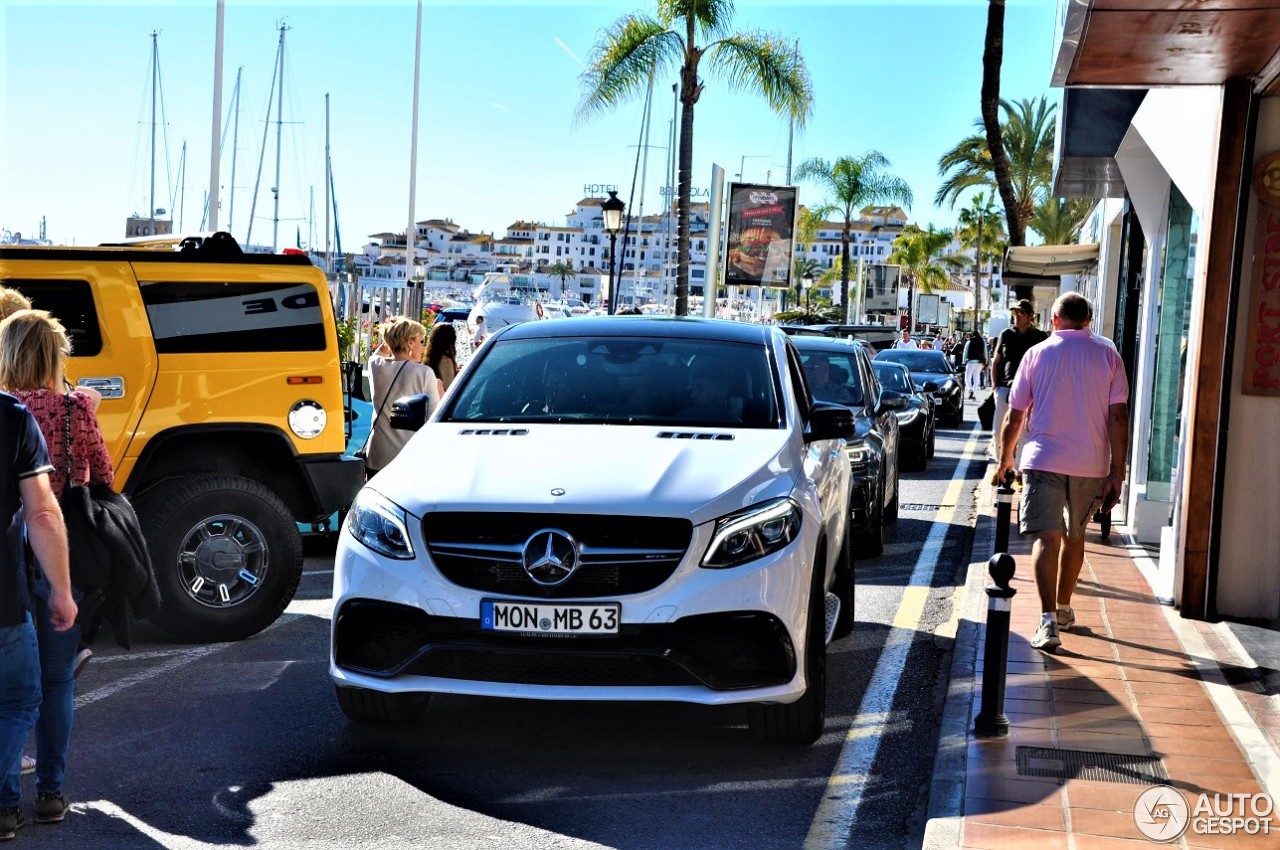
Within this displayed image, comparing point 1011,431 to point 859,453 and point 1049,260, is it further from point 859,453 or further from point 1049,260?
point 1049,260

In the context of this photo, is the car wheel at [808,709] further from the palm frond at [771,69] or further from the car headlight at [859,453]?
the palm frond at [771,69]

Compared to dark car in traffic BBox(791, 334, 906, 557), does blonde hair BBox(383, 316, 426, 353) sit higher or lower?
higher

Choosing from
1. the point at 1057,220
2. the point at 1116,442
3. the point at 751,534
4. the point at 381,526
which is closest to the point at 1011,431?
the point at 1116,442

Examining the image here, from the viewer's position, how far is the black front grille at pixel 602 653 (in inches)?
210

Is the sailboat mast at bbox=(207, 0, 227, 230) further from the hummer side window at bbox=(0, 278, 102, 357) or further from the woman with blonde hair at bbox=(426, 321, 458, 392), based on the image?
the hummer side window at bbox=(0, 278, 102, 357)

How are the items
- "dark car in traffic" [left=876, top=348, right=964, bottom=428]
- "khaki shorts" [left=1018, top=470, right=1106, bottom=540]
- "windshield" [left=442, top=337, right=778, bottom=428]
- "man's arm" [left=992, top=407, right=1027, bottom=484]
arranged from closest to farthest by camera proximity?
"windshield" [left=442, top=337, right=778, bottom=428] → "khaki shorts" [left=1018, top=470, right=1106, bottom=540] → "man's arm" [left=992, top=407, right=1027, bottom=484] → "dark car in traffic" [left=876, top=348, right=964, bottom=428]

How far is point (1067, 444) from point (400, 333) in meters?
4.38

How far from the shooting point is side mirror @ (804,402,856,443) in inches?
263

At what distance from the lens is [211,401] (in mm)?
7707

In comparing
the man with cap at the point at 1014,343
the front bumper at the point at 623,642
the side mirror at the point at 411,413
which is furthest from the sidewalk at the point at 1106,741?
the man with cap at the point at 1014,343

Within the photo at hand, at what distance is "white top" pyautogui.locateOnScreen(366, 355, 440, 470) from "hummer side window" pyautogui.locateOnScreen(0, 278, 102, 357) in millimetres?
2497

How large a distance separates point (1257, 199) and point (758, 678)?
4779mm

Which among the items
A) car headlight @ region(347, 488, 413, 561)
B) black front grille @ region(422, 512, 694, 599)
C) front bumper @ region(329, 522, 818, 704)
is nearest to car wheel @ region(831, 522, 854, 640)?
front bumper @ region(329, 522, 818, 704)

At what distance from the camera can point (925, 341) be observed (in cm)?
4634
